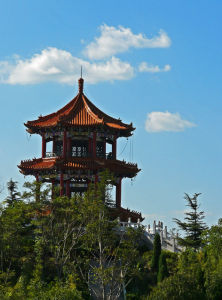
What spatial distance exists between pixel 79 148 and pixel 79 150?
0.19 m

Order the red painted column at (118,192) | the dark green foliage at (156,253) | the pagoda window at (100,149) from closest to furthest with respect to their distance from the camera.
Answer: the dark green foliage at (156,253) → the red painted column at (118,192) → the pagoda window at (100,149)

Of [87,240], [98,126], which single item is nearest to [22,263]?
[87,240]

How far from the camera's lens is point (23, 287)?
36344 millimetres

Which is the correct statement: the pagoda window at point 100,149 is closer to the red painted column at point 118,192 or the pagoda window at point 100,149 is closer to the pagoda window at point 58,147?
the red painted column at point 118,192

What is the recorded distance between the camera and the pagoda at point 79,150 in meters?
51.9

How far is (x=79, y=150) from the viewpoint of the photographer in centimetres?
5472

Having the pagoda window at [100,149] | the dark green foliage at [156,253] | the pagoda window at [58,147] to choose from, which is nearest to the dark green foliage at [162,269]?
the dark green foliage at [156,253]

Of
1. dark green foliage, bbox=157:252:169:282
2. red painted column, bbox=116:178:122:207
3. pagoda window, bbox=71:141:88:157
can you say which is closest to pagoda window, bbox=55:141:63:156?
pagoda window, bbox=71:141:88:157

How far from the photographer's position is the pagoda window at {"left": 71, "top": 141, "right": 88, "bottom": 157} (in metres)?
54.5

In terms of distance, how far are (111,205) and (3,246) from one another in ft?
44.5

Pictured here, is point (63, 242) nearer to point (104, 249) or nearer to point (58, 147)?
point (104, 249)

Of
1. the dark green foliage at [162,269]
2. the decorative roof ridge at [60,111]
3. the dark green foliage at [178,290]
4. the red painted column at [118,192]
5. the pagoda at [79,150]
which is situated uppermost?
the decorative roof ridge at [60,111]

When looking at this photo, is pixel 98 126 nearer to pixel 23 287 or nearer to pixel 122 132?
pixel 122 132

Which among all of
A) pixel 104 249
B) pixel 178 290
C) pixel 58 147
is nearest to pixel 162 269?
pixel 104 249
